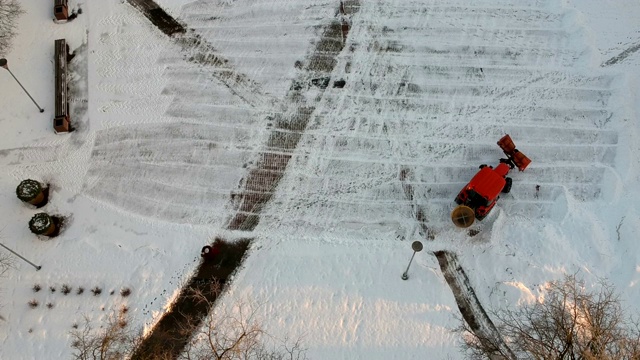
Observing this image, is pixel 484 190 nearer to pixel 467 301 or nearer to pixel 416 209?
Result: pixel 416 209

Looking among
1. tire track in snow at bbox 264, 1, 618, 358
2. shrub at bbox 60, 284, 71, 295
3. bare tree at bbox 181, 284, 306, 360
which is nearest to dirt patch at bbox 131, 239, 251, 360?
bare tree at bbox 181, 284, 306, 360

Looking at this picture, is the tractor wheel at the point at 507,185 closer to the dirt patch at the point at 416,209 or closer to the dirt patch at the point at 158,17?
the dirt patch at the point at 416,209

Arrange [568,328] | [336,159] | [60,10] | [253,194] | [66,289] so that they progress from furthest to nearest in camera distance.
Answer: [60,10]
[336,159]
[253,194]
[66,289]
[568,328]

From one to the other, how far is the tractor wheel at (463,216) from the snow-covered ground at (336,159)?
0.73m

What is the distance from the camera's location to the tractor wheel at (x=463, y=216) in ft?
53.4

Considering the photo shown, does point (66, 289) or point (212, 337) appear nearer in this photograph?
point (212, 337)

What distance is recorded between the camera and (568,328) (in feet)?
42.9

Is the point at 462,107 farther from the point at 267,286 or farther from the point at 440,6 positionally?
the point at 267,286

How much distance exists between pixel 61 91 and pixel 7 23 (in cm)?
446

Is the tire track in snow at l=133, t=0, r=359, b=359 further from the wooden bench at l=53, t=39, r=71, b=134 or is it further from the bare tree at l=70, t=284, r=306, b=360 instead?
the wooden bench at l=53, t=39, r=71, b=134

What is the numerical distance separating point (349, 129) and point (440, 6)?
7198 millimetres

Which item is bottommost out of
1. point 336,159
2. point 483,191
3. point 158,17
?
point 336,159

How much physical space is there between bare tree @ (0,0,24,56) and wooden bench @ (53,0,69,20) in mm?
1709

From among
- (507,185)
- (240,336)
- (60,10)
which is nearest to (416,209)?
(507,185)
